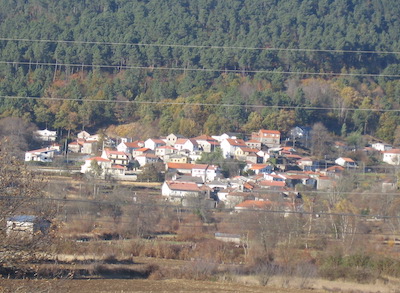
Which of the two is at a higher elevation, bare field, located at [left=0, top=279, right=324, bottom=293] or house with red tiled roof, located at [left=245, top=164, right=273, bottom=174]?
house with red tiled roof, located at [left=245, top=164, right=273, bottom=174]

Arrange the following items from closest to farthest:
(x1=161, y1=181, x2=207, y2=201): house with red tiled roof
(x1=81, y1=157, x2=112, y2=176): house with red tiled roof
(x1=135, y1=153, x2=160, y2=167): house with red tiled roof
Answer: (x1=161, y1=181, x2=207, y2=201): house with red tiled roof
(x1=81, y1=157, x2=112, y2=176): house with red tiled roof
(x1=135, y1=153, x2=160, y2=167): house with red tiled roof

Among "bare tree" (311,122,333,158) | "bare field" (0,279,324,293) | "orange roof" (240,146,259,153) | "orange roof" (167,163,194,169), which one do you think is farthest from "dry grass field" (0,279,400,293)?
"bare tree" (311,122,333,158)

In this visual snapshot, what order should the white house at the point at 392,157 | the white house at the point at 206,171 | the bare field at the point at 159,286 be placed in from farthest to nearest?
the white house at the point at 392,157 < the white house at the point at 206,171 < the bare field at the point at 159,286

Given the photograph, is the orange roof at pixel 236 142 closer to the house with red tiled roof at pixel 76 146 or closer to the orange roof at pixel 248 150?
the orange roof at pixel 248 150

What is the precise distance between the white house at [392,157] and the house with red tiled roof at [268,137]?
2.09 m

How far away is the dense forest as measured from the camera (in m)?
13.2

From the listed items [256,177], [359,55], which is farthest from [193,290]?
[359,55]

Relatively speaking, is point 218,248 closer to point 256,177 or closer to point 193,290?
point 193,290

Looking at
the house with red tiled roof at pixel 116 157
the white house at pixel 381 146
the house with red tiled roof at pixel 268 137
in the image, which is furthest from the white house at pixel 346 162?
the house with red tiled roof at pixel 116 157

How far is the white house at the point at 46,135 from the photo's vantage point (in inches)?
473

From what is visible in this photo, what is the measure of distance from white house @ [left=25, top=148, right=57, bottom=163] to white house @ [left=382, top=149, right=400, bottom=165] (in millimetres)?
6176

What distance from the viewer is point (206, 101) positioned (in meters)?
13.7

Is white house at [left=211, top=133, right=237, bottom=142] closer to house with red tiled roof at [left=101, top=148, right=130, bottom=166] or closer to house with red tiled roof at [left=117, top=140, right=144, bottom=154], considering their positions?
house with red tiled roof at [left=117, top=140, right=144, bottom=154]

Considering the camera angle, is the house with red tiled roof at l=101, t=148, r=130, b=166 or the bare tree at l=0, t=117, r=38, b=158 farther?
the bare tree at l=0, t=117, r=38, b=158
